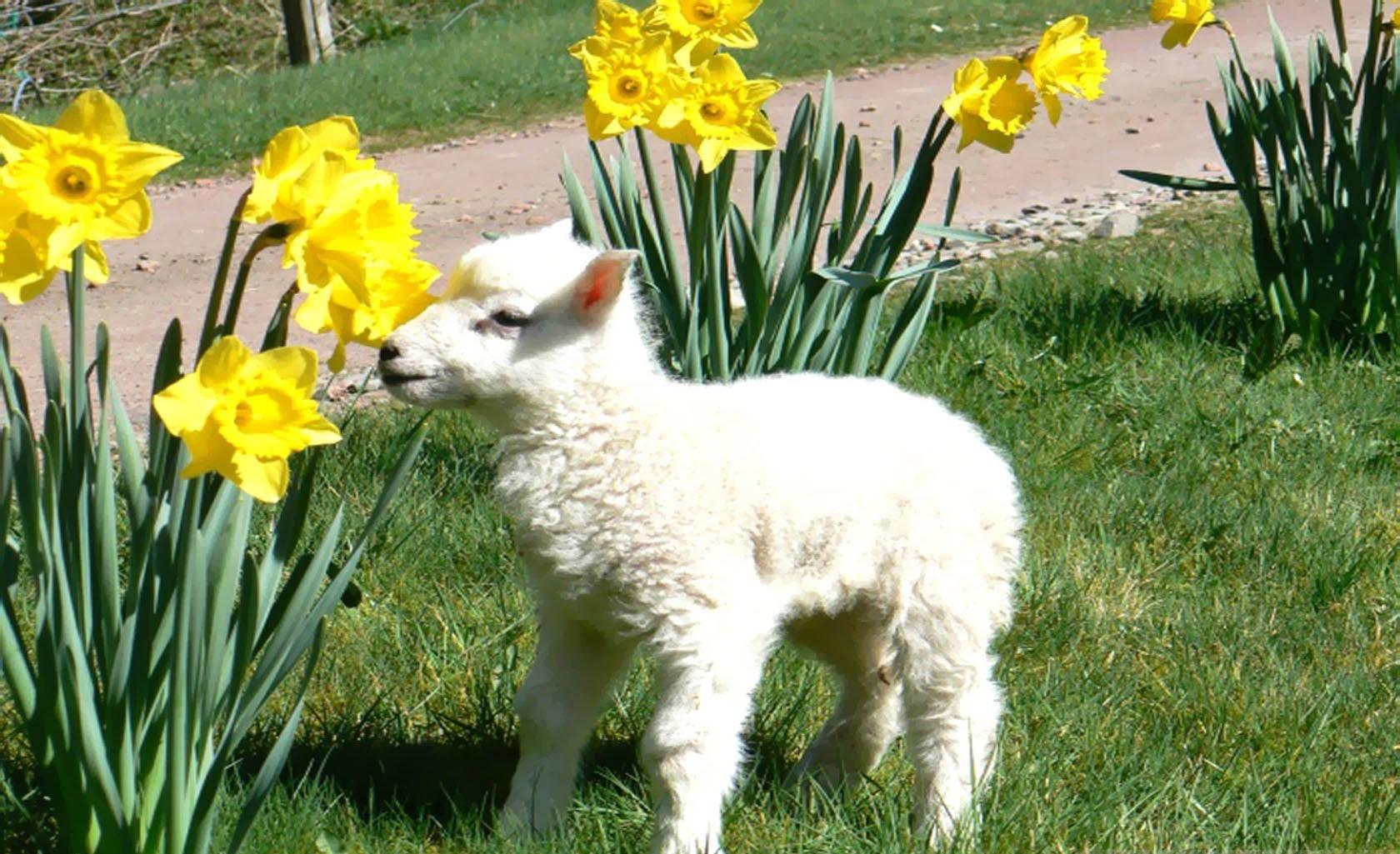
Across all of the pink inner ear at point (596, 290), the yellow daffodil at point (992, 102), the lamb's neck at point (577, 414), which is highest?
the yellow daffodil at point (992, 102)

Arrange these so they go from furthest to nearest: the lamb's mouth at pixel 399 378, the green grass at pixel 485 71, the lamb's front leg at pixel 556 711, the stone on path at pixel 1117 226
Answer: the green grass at pixel 485 71 → the stone on path at pixel 1117 226 → the lamb's front leg at pixel 556 711 → the lamb's mouth at pixel 399 378

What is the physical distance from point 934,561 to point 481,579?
1493mm

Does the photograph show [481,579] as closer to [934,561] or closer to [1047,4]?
[934,561]

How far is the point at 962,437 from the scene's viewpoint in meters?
3.37

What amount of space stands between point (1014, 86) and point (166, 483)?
2.04 metres

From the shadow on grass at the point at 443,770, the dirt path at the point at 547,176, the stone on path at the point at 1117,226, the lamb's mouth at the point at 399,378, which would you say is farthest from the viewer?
the stone on path at the point at 1117,226

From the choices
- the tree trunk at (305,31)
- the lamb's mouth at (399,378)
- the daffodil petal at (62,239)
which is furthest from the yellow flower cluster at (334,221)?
the tree trunk at (305,31)

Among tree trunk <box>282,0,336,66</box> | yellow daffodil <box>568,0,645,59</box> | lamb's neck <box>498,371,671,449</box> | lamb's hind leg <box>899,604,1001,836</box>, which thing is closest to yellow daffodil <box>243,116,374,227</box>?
lamb's neck <box>498,371,671,449</box>

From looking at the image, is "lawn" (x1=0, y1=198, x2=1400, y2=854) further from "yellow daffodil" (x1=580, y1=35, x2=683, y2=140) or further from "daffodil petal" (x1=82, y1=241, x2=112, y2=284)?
"yellow daffodil" (x1=580, y1=35, x2=683, y2=140)

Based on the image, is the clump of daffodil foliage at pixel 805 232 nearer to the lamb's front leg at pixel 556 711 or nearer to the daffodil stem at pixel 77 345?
the lamb's front leg at pixel 556 711

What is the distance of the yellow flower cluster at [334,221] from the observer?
7.69ft

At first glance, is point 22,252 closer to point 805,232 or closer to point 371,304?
point 371,304

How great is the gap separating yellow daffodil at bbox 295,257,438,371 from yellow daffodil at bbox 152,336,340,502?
0.11m

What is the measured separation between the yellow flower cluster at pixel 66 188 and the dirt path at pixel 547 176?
156 inches
